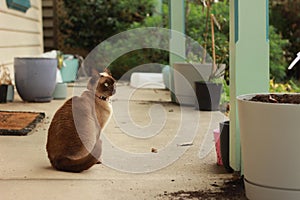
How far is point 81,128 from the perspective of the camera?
2.41 metres

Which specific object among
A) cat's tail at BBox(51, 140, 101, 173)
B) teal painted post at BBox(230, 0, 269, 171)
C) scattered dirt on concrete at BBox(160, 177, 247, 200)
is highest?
teal painted post at BBox(230, 0, 269, 171)

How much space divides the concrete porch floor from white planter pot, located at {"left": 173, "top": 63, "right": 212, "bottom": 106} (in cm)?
125

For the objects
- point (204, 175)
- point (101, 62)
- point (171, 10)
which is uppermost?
point (171, 10)

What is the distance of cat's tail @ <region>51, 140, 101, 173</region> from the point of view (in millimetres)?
2391

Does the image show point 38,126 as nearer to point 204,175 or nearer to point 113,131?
point 113,131

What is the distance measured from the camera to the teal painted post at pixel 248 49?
2.32 m

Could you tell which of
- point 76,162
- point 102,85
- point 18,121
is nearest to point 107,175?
point 76,162

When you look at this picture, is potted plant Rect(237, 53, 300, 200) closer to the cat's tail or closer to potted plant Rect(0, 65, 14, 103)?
the cat's tail

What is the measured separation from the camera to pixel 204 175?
8.11 feet

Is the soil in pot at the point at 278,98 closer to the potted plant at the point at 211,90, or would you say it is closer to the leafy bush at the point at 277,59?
the potted plant at the point at 211,90

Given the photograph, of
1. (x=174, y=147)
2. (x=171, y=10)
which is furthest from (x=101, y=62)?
(x=174, y=147)

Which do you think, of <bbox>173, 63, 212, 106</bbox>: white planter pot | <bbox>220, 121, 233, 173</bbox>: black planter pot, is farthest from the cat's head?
<bbox>173, 63, 212, 106</bbox>: white planter pot

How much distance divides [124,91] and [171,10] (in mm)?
1541

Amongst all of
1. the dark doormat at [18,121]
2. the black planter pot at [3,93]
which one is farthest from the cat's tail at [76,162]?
the black planter pot at [3,93]
